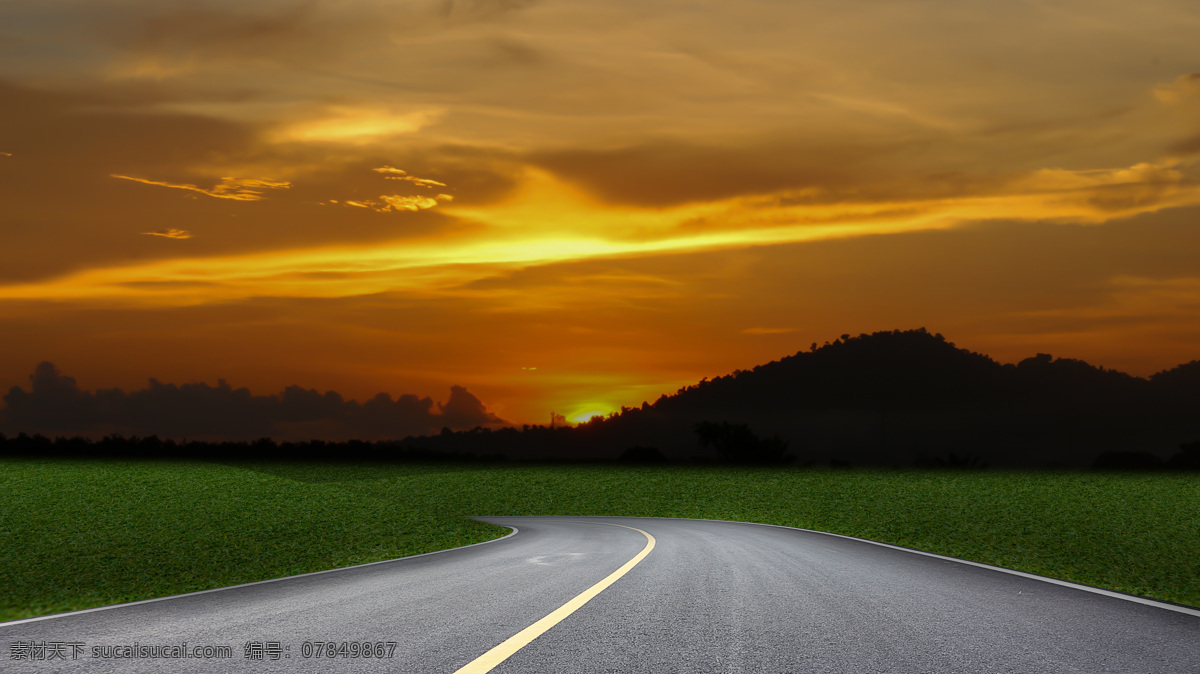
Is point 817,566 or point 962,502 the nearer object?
point 817,566

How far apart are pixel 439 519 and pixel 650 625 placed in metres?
28.4

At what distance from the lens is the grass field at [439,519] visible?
20.4 m

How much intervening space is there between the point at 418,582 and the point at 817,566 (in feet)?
23.7

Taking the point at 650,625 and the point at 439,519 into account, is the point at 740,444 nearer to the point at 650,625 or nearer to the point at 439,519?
the point at 439,519

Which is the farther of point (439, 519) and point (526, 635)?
point (439, 519)

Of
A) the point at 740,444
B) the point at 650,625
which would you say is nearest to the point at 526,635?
the point at 650,625

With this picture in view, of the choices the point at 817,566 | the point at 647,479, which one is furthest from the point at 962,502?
the point at 817,566

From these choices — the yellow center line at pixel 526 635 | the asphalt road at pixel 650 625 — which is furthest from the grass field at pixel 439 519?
the yellow center line at pixel 526 635

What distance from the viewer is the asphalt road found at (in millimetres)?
6520

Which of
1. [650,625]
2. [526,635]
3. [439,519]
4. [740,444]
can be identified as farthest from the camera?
[740,444]

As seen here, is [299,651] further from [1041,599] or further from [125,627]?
[1041,599]

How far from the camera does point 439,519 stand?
1388 inches

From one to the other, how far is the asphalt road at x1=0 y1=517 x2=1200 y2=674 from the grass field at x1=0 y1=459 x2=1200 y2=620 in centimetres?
408

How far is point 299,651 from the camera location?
689cm
